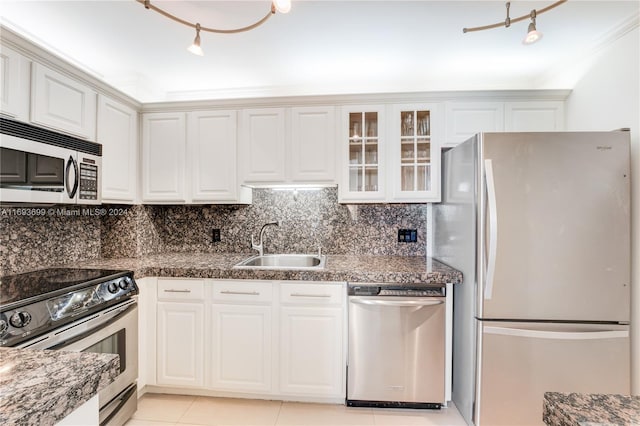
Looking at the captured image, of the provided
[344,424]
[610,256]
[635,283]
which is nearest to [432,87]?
[610,256]

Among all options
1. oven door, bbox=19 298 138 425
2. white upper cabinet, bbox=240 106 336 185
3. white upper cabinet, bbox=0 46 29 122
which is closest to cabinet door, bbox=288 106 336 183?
white upper cabinet, bbox=240 106 336 185

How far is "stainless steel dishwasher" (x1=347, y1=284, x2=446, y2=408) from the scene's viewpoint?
189cm

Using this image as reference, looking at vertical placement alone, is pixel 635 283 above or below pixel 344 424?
above

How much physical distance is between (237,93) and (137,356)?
2333 mm

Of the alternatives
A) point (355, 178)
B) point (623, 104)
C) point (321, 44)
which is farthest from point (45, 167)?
point (623, 104)

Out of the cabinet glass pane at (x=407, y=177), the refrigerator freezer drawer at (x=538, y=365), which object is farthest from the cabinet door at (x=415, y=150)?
the refrigerator freezer drawer at (x=538, y=365)

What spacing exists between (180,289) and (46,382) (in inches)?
63.1

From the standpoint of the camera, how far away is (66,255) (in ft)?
7.07

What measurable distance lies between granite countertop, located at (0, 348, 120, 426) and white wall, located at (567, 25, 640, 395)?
2.54 m

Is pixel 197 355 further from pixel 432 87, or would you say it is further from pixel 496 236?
pixel 432 87

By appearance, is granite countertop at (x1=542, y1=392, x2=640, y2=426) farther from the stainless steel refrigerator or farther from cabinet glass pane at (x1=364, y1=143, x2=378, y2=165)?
cabinet glass pane at (x1=364, y1=143, x2=378, y2=165)

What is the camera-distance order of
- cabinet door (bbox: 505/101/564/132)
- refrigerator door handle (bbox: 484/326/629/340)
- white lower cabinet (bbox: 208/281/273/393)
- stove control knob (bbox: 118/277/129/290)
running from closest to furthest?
refrigerator door handle (bbox: 484/326/629/340), stove control knob (bbox: 118/277/129/290), white lower cabinet (bbox: 208/281/273/393), cabinet door (bbox: 505/101/564/132)

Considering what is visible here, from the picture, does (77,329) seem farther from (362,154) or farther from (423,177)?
(423,177)

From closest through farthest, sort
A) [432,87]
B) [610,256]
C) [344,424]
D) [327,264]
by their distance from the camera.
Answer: [610,256] → [344,424] → [327,264] → [432,87]
